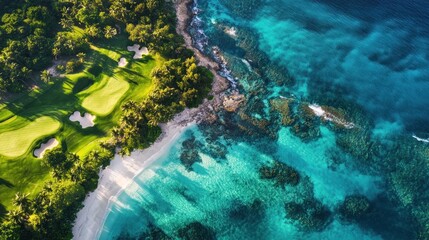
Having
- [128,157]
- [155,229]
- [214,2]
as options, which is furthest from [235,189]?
[214,2]

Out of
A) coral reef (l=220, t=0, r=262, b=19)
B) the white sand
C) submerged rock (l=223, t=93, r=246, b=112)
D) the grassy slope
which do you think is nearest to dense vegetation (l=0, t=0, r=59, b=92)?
the grassy slope

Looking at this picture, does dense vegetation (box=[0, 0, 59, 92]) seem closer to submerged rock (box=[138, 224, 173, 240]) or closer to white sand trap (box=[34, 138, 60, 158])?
white sand trap (box=[34, 138, 60, 158])

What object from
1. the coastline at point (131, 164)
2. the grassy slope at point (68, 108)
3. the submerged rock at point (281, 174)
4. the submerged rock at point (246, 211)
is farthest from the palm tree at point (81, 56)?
the submerged rock at point (281, 174)

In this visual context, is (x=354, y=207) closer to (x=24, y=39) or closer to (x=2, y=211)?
(x=2, y=211)

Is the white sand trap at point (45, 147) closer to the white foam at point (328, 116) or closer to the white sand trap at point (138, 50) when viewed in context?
the white sand trap at point (138, 50)

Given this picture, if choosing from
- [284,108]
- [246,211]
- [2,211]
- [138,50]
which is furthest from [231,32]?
[2,211]

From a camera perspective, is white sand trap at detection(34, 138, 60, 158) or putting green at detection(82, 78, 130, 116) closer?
white sand trap at detection(34, 138, 60, 158)
